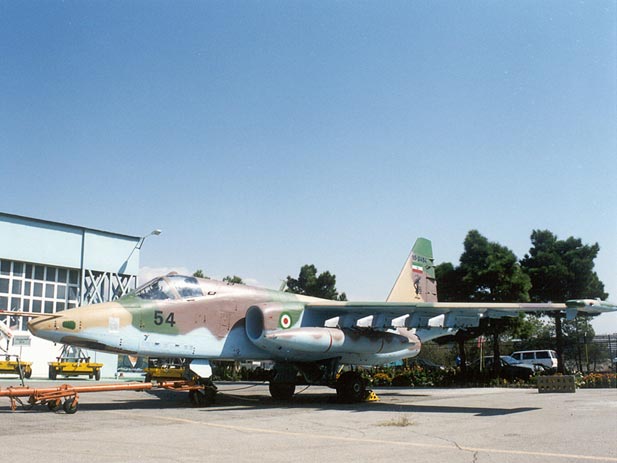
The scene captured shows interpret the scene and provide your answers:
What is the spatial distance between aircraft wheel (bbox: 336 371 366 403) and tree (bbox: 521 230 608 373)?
19131 mm

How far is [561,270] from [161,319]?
2431cm

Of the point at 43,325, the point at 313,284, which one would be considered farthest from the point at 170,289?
the point at 313,284

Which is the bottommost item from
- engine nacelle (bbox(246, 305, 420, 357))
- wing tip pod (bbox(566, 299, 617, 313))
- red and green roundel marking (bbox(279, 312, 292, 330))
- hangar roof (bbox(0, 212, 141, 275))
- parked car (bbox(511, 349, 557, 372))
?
parked car (bbox(511, 349, 557, 372))

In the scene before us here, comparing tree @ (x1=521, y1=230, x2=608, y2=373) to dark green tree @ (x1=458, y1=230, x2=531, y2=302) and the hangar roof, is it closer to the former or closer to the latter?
dark green tree @ (x1=458, y1=230, x2=531, y2=302)

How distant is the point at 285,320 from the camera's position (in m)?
15.4

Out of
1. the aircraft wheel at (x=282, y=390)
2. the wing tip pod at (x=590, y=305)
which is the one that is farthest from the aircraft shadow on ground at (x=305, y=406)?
the wing tip pod at (x=590, y=305)

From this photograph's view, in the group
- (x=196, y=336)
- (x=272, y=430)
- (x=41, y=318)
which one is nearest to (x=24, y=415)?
(x=41, y=318)

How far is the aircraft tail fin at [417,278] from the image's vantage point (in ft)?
69.7

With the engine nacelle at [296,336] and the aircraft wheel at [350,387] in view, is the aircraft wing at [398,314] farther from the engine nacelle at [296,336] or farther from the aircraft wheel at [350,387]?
the aircraft wheel at [350,387]

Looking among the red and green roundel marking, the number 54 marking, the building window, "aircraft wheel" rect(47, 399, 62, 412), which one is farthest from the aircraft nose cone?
the building window

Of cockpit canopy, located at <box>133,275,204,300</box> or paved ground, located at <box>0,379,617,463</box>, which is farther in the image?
cockpit canopy, located at <box>133,275,204,300</box>

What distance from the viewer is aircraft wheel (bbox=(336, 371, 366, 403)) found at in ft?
52.5

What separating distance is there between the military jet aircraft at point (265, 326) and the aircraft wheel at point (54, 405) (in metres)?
1.25

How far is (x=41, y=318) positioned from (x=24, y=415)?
6.33ft
